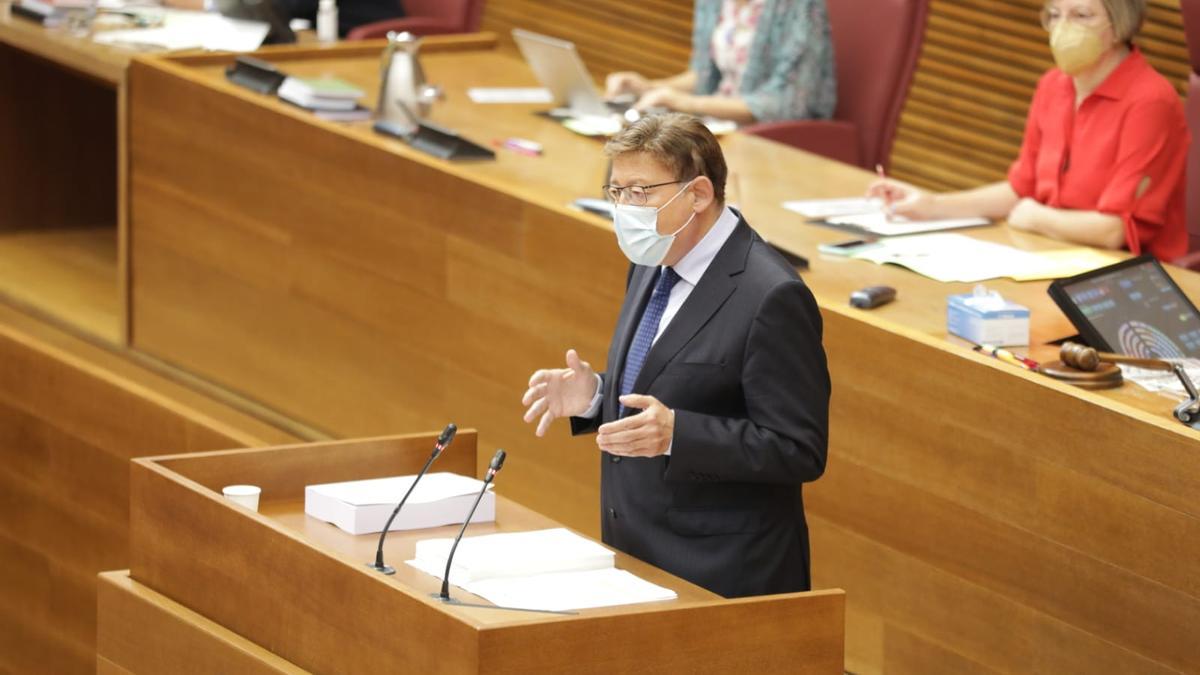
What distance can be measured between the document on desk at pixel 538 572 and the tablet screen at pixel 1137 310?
120cm

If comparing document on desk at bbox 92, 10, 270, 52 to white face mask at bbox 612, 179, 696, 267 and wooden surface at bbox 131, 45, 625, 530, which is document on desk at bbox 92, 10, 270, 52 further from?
white face mask at bbox 612, 179, 696, 267

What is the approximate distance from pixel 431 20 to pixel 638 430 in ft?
14.3

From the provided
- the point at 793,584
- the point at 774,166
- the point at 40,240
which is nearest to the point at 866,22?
the point at 774,166

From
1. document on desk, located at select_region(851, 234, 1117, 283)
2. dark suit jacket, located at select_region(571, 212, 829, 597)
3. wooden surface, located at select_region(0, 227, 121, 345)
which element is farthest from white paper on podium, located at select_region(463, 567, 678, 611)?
wooden surface, located at select_region(0, 227, 121, 345)

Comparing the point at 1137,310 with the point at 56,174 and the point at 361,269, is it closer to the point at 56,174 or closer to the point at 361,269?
the point at 361,269

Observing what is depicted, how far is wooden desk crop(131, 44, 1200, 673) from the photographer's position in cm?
333

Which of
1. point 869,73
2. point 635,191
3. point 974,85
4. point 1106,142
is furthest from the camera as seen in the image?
point 974,85

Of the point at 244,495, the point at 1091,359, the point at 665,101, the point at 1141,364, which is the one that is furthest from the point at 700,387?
the point at 665,101

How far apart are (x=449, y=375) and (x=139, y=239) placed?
132cm

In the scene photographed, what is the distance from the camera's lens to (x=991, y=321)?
3.54 m

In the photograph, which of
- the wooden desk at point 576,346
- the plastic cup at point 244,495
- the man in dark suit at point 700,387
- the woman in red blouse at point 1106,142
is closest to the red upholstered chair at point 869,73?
the wooden desk at point 576,346

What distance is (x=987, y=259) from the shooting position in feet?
13.5

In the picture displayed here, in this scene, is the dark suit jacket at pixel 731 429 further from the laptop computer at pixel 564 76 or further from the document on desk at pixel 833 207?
the laptop computer at pixel 564 76

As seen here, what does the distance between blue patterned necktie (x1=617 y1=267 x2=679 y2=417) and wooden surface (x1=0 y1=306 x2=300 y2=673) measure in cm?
210
